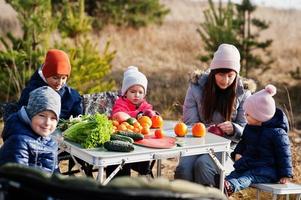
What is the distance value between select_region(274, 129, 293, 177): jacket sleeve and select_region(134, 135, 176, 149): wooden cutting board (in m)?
0.82

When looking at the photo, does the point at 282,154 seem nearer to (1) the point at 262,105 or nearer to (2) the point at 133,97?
(1) the point at 262,105

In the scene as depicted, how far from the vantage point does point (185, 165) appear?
573 centimetres

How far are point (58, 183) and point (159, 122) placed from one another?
239cm

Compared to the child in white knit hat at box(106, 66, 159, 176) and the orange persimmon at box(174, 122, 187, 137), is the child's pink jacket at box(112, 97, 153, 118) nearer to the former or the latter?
the child in white knit hat at box(106, 66, 159, 176)

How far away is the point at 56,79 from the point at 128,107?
26.3 inches

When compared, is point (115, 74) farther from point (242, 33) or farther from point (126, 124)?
A: point (126, 124)

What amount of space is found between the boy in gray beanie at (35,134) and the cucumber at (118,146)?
1.20ft

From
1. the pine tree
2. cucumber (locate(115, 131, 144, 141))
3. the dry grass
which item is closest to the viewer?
cucumber (locate(115, 131, 144, 141))

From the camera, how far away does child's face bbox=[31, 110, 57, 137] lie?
14.9 feet

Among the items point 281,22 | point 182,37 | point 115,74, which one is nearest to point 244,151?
point 115,74

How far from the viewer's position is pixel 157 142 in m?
5.02

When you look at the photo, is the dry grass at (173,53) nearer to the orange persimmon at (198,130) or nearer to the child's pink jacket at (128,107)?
the child's pink jacket at (128,107)

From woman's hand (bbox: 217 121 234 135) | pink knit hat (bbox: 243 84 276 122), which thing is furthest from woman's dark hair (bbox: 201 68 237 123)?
pink knit hat (bbox: 243 84 276 122)

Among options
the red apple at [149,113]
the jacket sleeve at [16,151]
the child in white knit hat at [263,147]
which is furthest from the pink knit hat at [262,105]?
the jacket sleeve at [16,151]
